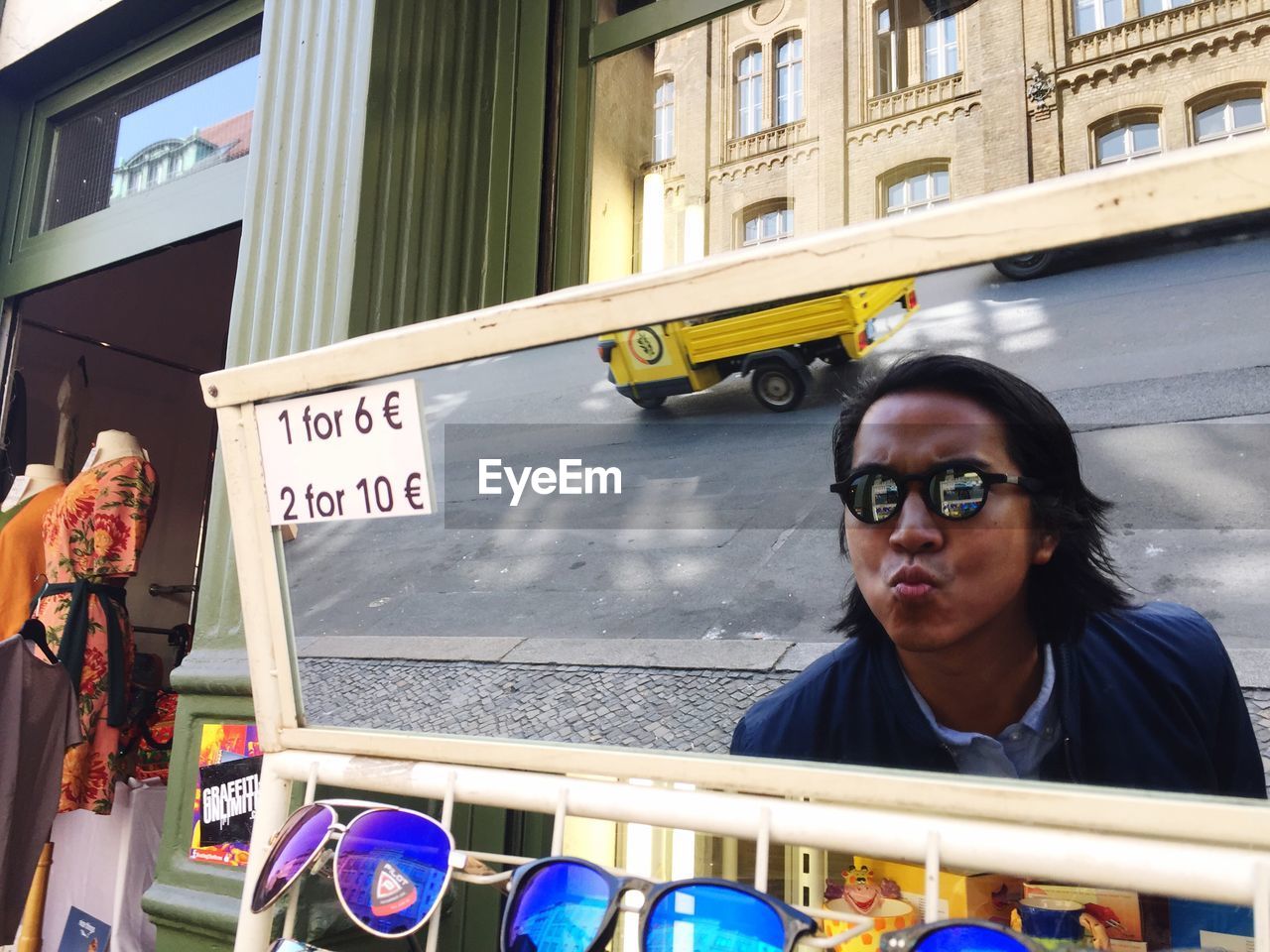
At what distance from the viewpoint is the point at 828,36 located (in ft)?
6.17

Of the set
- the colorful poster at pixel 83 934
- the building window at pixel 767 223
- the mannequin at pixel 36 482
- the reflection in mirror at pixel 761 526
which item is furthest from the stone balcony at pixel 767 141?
the colorful poster at pixel 83 934

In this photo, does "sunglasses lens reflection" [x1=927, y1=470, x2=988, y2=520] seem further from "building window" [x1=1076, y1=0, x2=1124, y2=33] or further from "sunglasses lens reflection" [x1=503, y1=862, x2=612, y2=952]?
"building window" [x1=1076, y1=0, x2=1124, y2=33]

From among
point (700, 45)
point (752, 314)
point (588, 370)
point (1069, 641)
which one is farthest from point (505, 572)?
point (700, 45)

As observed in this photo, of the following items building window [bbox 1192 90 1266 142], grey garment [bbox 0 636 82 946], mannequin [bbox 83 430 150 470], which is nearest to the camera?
building window [bbox 1192 90 1266 142]

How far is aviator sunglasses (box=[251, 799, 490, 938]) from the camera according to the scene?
36.6 inches

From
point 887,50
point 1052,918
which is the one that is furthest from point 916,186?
point 1052,918

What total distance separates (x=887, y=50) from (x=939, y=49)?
0.10m

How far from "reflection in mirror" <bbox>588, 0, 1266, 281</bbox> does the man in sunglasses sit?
0.89 metres

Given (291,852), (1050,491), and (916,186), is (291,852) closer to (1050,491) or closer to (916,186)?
(1050,491)

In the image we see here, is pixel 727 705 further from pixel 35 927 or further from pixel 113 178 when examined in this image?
pixel 113 178

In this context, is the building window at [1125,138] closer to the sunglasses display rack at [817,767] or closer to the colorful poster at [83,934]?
the sunglasses display rack at [817,767]

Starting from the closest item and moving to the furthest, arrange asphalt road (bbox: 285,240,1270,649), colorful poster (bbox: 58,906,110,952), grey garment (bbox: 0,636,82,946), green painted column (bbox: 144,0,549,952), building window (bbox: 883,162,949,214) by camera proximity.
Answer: asphalt road (bbox: 285,240,1270,649) → building window (bbox: 883,162,949,214) → green painted column (bbox: 144,0,549,952) → grey garment (bbox: 0,636,82,946) → colorful poster (bbox: 58,906,110,952)

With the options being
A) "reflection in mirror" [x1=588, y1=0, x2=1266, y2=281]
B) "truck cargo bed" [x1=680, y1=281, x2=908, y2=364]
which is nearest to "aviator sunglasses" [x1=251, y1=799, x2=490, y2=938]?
"truck cargo bed" [x1=680, y1=281, x2=908, y2=364]

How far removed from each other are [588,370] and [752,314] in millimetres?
192
